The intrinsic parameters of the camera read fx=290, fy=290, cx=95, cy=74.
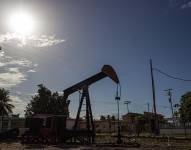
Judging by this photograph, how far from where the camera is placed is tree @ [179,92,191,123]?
168 feet

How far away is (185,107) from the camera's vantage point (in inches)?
2053

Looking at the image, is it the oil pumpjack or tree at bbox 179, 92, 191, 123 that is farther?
tree at bbox 179, 92, 191, 123

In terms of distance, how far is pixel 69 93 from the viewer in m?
30.7

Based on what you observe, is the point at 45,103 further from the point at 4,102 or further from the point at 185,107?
the point at 185,107

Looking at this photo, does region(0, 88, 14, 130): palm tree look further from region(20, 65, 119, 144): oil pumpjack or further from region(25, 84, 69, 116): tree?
region(20, 65, 119, 144): oil pumpjack

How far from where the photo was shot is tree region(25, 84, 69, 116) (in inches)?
2136

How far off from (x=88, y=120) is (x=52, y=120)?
373cm

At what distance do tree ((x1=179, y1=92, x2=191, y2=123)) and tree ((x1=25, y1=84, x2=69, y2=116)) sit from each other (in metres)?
22.6

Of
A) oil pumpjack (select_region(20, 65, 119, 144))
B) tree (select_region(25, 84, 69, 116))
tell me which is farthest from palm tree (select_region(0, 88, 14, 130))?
oil pumpjack (select_region(20, 65, 119, 144))

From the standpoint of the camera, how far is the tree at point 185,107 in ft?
168

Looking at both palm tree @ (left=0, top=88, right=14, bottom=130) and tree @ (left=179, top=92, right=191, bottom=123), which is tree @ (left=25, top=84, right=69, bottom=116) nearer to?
palm tree @ (left=0, top=88, right=14, bottom=130)

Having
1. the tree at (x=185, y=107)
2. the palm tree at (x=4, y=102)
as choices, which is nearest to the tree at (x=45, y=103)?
the palm tree at (x=4, y=102)

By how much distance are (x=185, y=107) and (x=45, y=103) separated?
84.5ft

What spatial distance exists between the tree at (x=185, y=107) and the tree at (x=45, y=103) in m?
22.6
